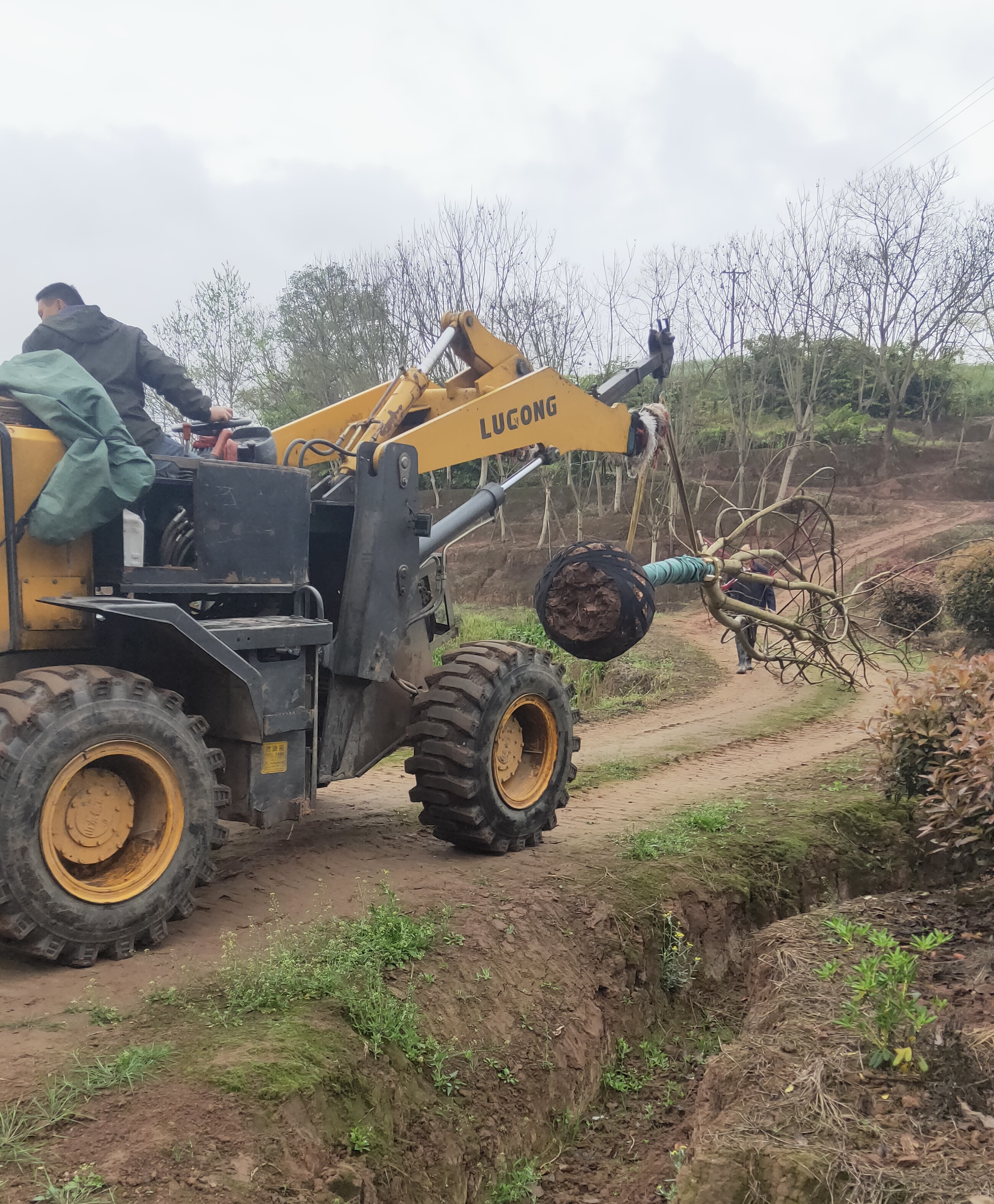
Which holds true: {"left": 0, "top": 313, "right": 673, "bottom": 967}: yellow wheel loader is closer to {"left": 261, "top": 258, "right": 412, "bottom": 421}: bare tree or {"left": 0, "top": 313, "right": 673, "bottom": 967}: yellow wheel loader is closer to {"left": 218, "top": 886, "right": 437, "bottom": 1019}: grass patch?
{"left": 218, "top": 886, "right": 437, "bottom": 1019}: grass patch

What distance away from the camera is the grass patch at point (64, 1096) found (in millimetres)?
2951

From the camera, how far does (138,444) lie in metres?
5.25

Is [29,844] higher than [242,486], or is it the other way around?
[242,486]

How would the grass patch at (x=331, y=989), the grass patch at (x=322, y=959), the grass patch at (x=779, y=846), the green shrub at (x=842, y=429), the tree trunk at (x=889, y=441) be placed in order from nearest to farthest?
1. the grass patch at (x=331, y=989)
2. the grass patch at (x=322, y=959)
3. the grass patch at (x=779, y=846)
4. the tree trunk at (x=889, y=441)
5. the green shrub at (x=842, y=429)

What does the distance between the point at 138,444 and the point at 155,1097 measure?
335cm

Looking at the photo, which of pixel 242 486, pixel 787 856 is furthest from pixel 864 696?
pixel 242 486

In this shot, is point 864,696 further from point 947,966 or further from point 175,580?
point 175,580

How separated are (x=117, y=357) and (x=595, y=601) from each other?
3129mm

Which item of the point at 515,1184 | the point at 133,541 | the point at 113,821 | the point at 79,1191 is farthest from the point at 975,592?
the point at 79,1191

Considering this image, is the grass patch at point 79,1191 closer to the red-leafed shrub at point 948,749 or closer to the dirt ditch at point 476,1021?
the dirt ditch at point 476,1021

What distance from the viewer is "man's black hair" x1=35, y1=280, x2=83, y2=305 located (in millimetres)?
5355

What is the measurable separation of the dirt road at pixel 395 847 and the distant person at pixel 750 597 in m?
1.12

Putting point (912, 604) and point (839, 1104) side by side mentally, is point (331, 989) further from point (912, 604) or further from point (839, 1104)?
point (912, 604)

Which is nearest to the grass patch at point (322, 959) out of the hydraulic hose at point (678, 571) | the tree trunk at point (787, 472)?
the hydraulic hose at point (678, 571)
